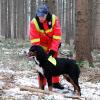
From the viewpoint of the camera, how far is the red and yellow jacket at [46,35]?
8.98m

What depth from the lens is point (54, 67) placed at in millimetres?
8766

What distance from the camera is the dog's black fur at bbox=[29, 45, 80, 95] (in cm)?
842

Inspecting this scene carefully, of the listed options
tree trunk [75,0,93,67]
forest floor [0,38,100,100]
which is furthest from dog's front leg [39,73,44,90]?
tree trunk [75,0,93,67]

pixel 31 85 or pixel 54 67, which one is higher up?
pixel 54 67

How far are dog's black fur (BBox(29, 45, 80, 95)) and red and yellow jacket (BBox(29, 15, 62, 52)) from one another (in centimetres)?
38

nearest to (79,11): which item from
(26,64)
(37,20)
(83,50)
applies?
(83,50)

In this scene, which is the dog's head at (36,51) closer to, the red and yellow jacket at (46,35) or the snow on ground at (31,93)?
the red and yellow jacket at (46,35)

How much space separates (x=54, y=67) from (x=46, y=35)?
0.82 m

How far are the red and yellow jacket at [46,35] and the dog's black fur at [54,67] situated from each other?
0.38 m

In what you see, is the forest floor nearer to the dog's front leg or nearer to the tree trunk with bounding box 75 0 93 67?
the dog's front leg

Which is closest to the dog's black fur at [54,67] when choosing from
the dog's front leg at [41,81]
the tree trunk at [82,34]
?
the dog's front leg at [41,81]

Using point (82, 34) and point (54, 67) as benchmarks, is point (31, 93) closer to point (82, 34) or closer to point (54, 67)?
point (54, 67)

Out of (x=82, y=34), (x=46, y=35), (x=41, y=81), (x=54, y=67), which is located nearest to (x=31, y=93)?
(x=41, y=81)

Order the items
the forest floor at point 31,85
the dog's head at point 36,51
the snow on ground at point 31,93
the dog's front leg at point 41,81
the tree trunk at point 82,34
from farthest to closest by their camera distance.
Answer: the tree trunk at point 82,34 → the dog's front leg at point 41,81 → the dog's head at point 36,51 → the forest floor at point 31,85 → the snow on ground at point 31,93
